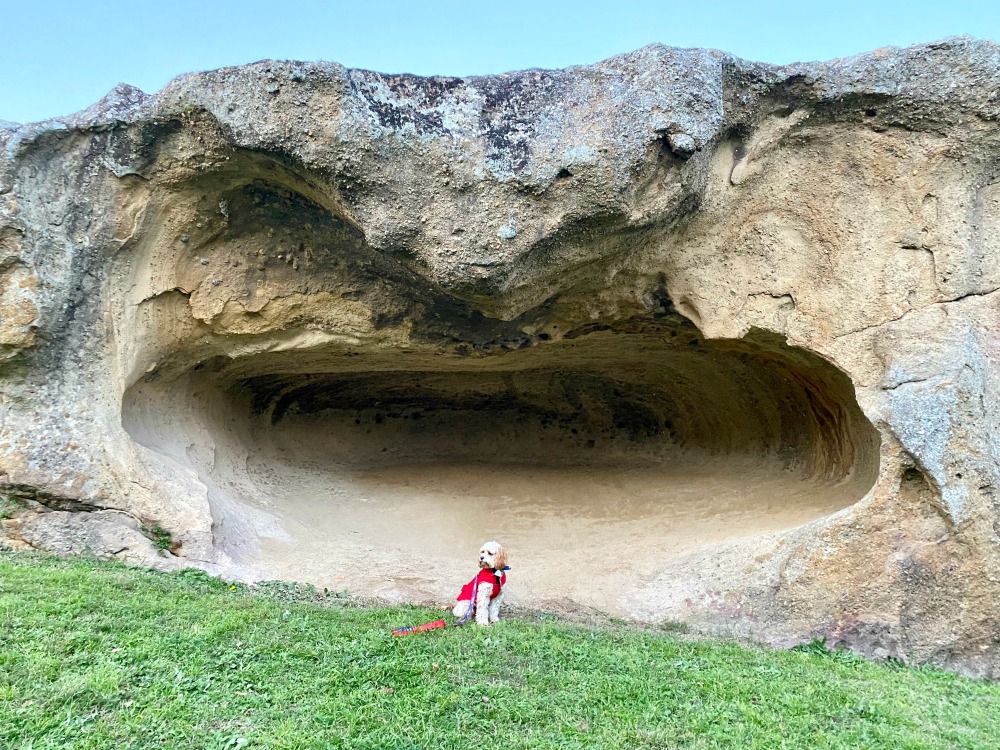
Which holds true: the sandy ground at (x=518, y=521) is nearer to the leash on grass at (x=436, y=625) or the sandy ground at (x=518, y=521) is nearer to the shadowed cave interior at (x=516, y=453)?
the shadowed cave interior at (x=516, y=453)

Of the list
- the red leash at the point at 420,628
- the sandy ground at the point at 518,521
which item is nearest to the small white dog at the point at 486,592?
the red leash at the point at 420,628

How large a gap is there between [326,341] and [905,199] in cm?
448

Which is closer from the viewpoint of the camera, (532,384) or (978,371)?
(978,371)

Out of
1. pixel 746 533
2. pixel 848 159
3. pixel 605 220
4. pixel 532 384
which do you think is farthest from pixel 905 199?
pixel 532 384

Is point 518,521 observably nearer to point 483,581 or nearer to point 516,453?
point 516,453

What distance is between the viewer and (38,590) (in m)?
4.10

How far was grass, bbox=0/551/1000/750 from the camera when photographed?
2975mm

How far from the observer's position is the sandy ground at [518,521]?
18.7 feet

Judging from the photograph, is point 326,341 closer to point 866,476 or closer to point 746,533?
point 746,533

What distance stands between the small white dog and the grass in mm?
192

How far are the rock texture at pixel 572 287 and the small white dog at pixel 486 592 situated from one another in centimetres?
106

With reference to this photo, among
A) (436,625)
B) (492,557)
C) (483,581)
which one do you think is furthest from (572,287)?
Result: (436,625)

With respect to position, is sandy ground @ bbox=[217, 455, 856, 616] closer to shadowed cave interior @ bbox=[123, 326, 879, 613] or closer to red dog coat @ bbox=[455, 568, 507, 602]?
shadowed cave interior @ bbox=[123, 326, 879, 613]

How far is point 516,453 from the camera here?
8844mm
